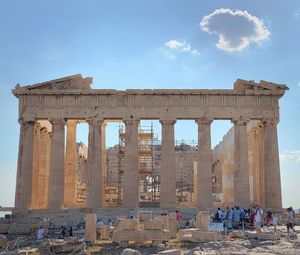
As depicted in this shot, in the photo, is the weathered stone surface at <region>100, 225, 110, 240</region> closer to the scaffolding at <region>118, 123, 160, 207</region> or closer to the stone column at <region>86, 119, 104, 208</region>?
the stone column at <region>86, 119, 104, 208</region>

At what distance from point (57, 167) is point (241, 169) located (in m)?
12.7

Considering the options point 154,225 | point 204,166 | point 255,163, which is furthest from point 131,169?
point 154,225

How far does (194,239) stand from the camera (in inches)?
845

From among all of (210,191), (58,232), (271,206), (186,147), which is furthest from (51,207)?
(186,147)

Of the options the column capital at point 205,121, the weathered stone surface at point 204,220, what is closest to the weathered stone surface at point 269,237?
the weathered stone surface at point 204,220

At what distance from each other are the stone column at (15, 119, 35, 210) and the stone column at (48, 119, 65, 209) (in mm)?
1478

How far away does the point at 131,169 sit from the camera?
3559 centimetres

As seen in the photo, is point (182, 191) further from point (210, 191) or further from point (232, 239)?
point (232, 239)

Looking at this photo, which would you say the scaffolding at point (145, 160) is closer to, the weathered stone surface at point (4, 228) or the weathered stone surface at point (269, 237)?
the weathered stone surface at point (4, 228)

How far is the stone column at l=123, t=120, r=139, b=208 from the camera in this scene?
1388 inches

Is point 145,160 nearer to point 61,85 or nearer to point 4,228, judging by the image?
point 61,85

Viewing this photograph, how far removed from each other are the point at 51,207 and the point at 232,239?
16245mm

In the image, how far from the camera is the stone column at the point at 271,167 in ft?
116

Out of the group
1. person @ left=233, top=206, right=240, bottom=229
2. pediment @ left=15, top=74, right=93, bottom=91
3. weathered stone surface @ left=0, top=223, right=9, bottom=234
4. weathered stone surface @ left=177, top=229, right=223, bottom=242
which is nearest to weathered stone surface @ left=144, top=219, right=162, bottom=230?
weathered stone surface @ left=177, top=229, right=223, bottom=242
